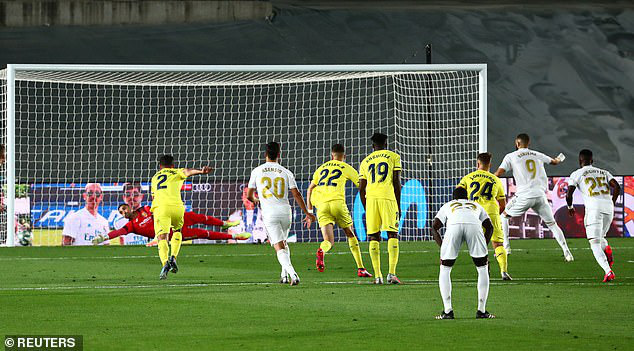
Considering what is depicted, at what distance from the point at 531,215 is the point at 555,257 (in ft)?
25.2

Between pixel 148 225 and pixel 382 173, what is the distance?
11509 mm

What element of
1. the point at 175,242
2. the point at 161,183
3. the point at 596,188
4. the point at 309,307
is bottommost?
the point at 309,307

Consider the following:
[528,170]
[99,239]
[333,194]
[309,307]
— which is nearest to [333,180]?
[333,194]

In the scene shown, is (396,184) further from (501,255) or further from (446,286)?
(446,286)

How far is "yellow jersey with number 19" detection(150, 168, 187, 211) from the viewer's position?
14.2 m

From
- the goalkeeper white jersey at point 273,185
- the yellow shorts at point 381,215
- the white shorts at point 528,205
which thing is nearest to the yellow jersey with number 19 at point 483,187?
the yellow shorts at point 381,215

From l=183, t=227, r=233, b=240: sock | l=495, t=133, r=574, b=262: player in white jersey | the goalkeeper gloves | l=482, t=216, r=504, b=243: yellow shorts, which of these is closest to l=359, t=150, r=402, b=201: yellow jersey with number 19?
l=482, t=216, r=504, b=243: yellow shorts

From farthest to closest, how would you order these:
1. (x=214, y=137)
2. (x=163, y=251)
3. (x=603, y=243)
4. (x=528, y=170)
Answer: (x=214, y=137), (x=528, y=170), (x=163, y=251), (x=603, y=243)

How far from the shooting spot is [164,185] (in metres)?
14.2

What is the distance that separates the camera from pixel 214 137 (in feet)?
99.2

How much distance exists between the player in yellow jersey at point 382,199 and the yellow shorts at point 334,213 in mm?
1787

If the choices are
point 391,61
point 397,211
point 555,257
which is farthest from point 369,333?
point 391,61

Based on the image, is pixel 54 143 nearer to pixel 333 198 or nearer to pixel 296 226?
pixel 296 226

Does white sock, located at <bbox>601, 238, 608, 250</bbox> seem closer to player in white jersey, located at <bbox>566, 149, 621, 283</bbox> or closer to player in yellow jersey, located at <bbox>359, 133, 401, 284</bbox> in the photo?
player in white jersey, located at <bbox>566, 149, 621, 283</bbox>
